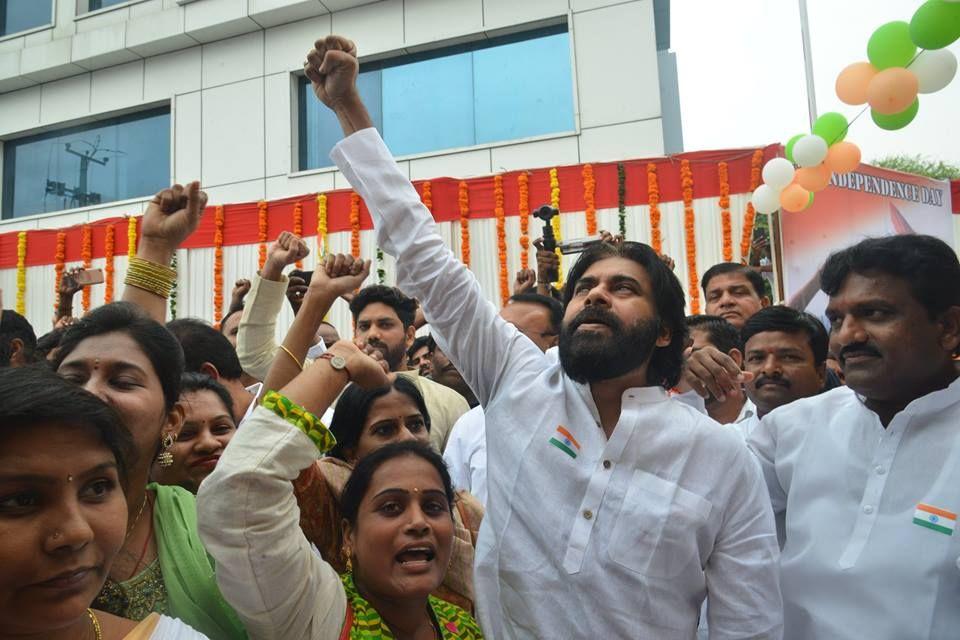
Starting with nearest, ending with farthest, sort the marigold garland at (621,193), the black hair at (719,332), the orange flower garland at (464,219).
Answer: the black hair at (719,332) → the marigold garland at (621,193) → the orange flower garland at (464,219)

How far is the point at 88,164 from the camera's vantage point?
10.6 meters

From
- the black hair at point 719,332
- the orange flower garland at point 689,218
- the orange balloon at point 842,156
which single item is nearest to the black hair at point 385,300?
the black hair at point 719,332

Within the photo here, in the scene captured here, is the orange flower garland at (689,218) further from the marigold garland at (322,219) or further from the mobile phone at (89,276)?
the mobile phone at (89,276)

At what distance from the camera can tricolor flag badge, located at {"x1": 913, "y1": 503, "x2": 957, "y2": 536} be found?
158cm

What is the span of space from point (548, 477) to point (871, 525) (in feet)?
2.44

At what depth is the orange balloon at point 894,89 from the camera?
15.2 ft

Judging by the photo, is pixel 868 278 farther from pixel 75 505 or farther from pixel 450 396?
pixel 450 396

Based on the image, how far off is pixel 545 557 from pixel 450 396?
5.89ft

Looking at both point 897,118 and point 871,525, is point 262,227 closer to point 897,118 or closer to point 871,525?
point 897,118

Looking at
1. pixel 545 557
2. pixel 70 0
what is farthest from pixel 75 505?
pixel 70 0

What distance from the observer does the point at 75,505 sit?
1.07 m

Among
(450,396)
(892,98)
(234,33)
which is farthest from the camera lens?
(234,33)

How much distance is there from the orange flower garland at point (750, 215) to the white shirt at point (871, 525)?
5.39 meters

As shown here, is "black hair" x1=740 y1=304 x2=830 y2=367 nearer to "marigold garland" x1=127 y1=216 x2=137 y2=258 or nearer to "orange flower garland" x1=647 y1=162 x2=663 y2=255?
"orange flower garland" x1=647 y1=162 x2=663 y2=255
